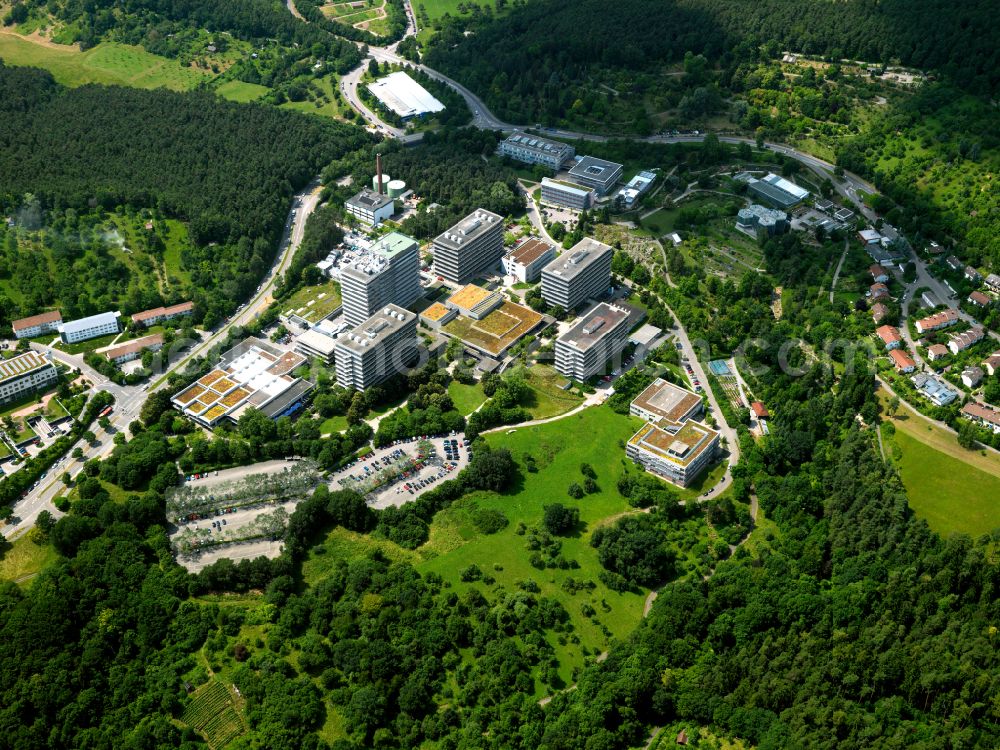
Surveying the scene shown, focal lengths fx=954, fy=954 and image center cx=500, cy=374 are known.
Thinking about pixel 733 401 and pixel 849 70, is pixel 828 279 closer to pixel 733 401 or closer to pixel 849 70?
pixel 733 401

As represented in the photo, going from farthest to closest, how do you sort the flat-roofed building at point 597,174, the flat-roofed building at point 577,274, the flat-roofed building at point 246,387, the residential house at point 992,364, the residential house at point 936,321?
the flat-roofed building at point 597,174 → the flat-roofed building at point 577,274 → the residential house at point 936,321 → the residential house at point 992,364 → the flat-roofed building at point 246,387

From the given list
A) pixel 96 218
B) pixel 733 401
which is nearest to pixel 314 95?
pixel 96 218

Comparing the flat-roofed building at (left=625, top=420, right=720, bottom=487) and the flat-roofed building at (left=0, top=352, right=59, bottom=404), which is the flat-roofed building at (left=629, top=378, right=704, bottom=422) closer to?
the flat-roofed building at (left=625, top=420, right=720, bottom=487)

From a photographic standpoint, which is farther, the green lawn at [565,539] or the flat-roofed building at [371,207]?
the flat-roofed building at [371,207]

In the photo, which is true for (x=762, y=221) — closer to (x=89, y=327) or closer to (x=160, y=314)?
(x=160, y=314)

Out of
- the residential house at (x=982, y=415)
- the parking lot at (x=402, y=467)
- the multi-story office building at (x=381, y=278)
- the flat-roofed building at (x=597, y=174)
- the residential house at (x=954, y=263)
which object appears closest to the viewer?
the parking lot at (x=402, y=467)

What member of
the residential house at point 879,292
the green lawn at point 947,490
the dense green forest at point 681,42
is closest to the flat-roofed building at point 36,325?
the dense green forest at point 681,42

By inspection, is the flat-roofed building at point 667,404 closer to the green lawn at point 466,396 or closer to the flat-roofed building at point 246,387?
the green lawn at point 466,396

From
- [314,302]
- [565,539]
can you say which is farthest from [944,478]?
[314,302]
